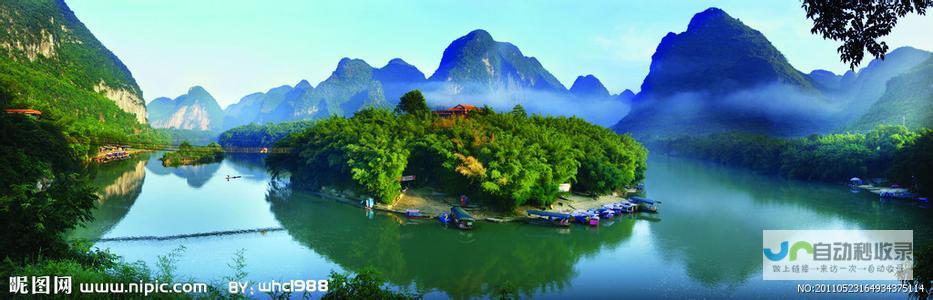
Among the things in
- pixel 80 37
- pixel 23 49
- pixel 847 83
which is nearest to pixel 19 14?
pixel 23 49

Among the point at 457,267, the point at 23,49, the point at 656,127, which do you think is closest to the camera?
the point at 457,267

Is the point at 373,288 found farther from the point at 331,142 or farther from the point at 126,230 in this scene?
the point at 331,142

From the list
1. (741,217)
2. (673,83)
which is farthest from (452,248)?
(673,83)

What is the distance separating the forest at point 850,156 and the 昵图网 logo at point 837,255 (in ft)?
43.6

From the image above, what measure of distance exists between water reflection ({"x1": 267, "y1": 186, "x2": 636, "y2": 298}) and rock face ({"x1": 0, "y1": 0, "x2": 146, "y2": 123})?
60.3 m

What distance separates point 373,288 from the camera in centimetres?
859

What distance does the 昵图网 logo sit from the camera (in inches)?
761

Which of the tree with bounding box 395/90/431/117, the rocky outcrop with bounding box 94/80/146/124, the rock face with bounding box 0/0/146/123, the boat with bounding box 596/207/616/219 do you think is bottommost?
the boat with bounding box 596/207/616/219

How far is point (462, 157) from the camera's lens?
99.0 feet

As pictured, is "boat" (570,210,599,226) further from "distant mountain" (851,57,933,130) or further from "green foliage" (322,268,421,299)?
"distant mountain" (851,57,933,130)

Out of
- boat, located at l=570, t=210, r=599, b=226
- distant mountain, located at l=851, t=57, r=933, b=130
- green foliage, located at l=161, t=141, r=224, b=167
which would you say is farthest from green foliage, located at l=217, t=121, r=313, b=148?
distant mountain, located at l=851, t=57, r=933, b=130

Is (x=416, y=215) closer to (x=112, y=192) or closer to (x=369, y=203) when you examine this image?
(x=369, y=203)

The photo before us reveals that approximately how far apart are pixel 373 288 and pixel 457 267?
11.3 metres

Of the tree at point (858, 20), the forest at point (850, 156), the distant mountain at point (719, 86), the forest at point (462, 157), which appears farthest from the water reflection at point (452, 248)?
the distant mountain at point (719, 86)
